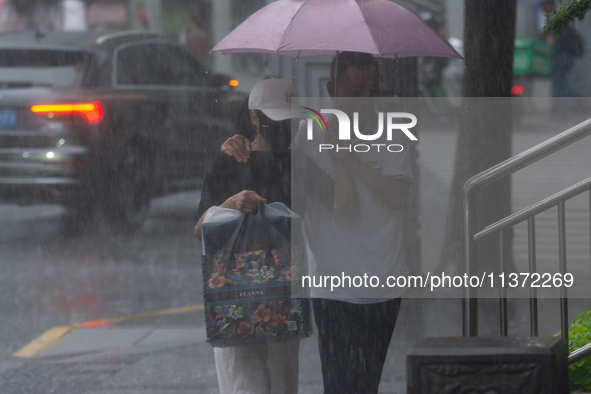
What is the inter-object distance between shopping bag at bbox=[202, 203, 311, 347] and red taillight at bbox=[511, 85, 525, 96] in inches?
119

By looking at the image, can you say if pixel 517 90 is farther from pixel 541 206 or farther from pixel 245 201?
pixel 245 201

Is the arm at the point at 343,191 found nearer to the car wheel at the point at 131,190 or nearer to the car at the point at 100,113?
the car at the point at 100,113

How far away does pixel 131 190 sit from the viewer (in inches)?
325

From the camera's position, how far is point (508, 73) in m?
5.34

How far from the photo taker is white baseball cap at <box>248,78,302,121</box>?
2936 millimetres

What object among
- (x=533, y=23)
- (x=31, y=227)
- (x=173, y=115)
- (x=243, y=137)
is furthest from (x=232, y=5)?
(x=243, y=137)

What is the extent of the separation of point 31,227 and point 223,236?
6.59 meters

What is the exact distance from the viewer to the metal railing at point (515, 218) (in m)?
3.07

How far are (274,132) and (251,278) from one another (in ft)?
1.89

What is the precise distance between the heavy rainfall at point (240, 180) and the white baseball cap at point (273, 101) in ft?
0.08

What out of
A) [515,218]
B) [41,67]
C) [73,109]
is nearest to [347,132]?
[515,218]

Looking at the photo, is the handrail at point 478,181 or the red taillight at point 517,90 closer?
the handrail at point 478,181

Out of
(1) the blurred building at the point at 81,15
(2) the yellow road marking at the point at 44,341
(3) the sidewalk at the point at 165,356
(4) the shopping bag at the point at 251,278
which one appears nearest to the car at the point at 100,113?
(1) the blurred building at the point at 81,15

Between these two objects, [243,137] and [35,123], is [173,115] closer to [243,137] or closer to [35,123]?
[35,123]
